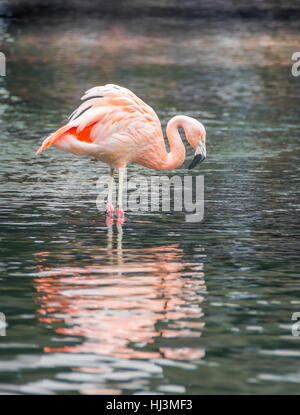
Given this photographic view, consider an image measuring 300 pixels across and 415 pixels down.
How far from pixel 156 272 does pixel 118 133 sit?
261 centimetres

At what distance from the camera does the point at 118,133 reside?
9.77 meters

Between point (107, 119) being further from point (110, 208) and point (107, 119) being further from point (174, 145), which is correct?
point (110, 208)

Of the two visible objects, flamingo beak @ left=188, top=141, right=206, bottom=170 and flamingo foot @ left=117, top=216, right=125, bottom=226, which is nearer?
flamingo foot @ left=117, top=216, right=125, bottom=226

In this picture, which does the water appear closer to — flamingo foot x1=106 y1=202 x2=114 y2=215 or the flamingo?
Result: flamingo foot x1=106 y1=202 x2=114 y2=215

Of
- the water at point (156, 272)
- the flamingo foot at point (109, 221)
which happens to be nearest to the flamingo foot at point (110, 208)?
the flamingo foot at point (109, 221)

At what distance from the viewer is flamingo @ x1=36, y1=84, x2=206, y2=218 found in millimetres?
9758

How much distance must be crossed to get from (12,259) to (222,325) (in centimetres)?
244

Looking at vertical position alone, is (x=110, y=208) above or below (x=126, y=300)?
above

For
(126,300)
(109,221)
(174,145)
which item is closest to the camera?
(126,300)

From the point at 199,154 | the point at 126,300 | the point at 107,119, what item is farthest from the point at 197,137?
the point at 126,300

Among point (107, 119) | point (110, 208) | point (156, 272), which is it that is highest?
point (107, 119)

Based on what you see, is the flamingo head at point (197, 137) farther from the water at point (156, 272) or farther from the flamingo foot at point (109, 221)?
the flamingo foot at point (109, 221)

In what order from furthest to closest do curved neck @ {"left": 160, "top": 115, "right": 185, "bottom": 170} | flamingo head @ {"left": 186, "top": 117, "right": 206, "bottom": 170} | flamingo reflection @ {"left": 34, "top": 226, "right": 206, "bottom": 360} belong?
curved neck @ {"left": 160, "top": 115, "right": 185, "bottom": 170} → flamingo head @ {"left": 186, "top": 117, "right": 206, "bottom": 170} → flamingo reflection @ {"left": 34, "top": 226, "right": 206, "bottom": 360}

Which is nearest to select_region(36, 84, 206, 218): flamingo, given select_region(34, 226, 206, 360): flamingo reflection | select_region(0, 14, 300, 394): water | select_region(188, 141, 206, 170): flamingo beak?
select_region(188, 141, 206, 170): flamingo beak
